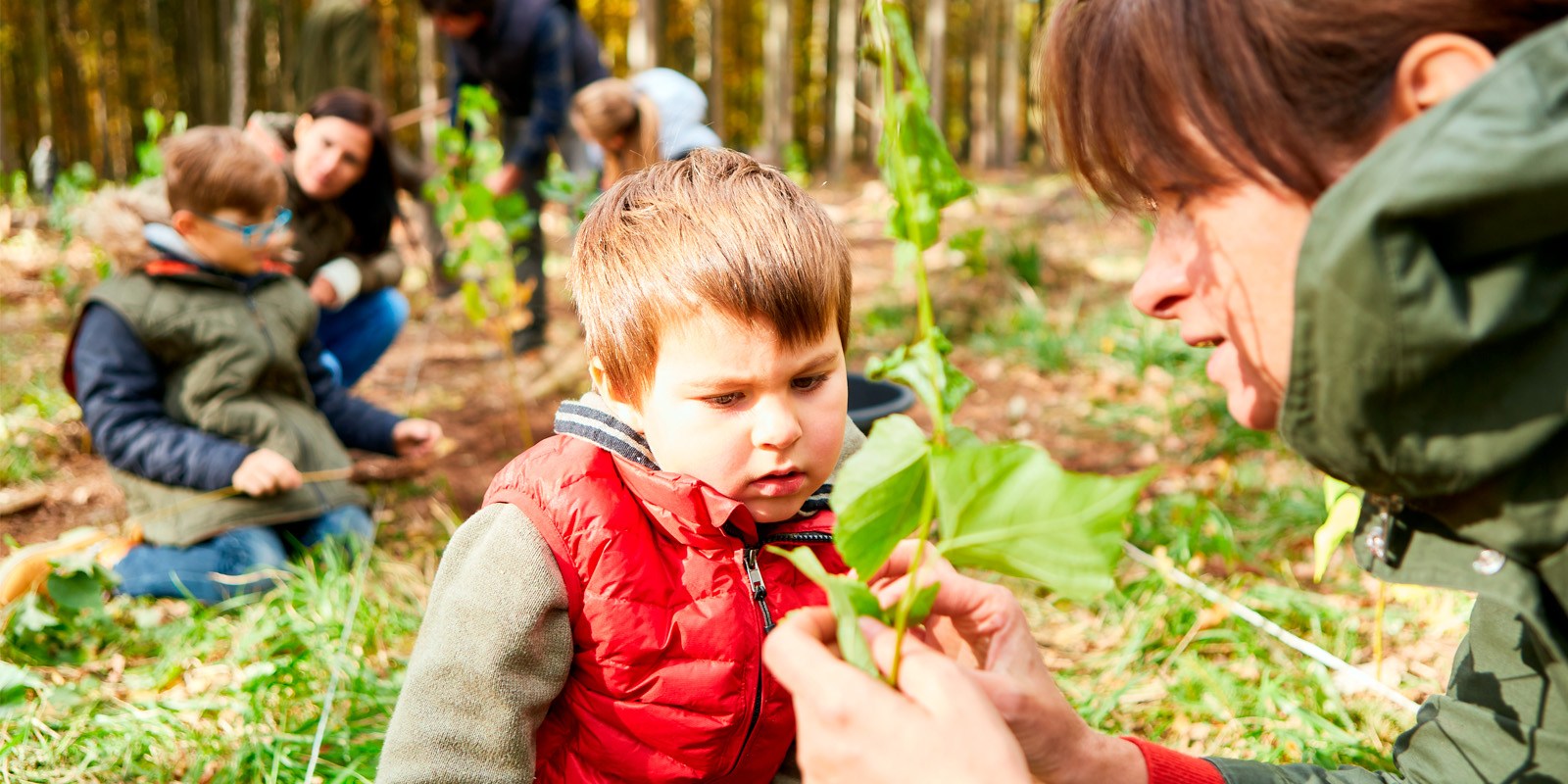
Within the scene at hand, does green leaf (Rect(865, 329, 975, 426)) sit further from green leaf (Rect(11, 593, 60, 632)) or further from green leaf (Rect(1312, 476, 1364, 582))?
green leaf (Rect(11, 593, 60, 632))

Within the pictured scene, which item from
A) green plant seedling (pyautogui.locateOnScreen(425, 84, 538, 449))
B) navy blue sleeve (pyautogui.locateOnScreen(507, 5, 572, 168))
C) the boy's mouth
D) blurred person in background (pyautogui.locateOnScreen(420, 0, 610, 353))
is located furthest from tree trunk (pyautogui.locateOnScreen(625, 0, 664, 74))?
the boy's mouth

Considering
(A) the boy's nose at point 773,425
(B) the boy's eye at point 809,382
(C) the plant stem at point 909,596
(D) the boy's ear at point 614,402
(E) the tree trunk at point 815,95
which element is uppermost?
(C) the plant stem at point 909,596

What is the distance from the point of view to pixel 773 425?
120 cm

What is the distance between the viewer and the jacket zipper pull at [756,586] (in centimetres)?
137

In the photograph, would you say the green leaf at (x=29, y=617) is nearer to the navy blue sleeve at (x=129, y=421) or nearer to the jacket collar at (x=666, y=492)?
Answer: the navy blue sleeve at (x=129, y=421)

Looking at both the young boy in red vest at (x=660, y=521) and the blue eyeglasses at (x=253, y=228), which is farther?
the blue eyeglasses at (x=253, y=228)

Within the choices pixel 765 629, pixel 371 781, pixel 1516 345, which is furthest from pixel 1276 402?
pixel 371 781

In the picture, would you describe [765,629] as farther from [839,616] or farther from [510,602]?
[839,616]

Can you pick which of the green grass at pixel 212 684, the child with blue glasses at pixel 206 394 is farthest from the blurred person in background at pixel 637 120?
the green grass at pixel 212 684

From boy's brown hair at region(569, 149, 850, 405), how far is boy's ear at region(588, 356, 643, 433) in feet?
0.05

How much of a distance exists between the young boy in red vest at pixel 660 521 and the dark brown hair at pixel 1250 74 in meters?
0.48

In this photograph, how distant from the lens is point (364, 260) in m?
3.94

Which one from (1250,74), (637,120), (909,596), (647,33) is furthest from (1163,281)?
(647,33)

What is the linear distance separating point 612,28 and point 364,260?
20772 mm
